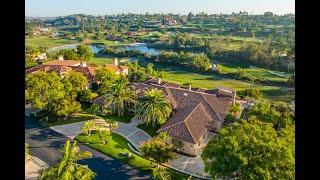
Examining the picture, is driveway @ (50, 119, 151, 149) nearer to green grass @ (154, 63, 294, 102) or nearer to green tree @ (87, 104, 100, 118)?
green tree @ (87, 104, 100, 118)

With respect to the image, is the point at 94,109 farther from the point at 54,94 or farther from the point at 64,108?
the point at 54,94

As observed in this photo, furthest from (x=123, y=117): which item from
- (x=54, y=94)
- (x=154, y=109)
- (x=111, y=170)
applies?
(x=111, y=170)

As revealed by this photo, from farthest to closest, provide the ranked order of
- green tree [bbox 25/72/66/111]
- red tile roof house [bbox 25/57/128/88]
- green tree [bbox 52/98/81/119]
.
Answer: red tile roof house [bbox 25/57/128/88] < green tree [bbox 25/72/66/111] < green tree [bbox 52/98/81/119]

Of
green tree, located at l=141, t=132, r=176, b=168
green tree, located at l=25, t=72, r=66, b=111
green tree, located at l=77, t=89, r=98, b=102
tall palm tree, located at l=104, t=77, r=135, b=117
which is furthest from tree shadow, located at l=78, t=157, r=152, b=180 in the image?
green tree, located at l=77, t=89, r=98, b=102

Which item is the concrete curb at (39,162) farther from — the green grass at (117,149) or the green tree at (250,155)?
the green tree at (250,155)

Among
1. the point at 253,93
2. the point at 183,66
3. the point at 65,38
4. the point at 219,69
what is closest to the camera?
the point at 253,93

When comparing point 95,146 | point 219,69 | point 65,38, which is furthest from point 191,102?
point 65,38

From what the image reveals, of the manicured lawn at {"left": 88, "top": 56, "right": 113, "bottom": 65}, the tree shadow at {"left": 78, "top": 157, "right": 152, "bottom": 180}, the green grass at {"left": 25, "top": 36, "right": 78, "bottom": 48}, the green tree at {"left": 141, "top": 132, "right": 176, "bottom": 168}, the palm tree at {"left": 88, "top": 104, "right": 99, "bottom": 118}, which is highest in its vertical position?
the green grass at {"left": 25, "top": 36, "right": 78, "bottom": 48}
